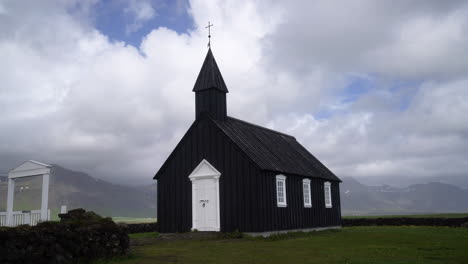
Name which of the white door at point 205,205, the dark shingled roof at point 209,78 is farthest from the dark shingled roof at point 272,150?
the white door at point 205,205

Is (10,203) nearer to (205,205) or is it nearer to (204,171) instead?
(205,205)

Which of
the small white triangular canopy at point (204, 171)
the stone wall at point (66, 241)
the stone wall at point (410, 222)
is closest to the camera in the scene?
the stone wall at point (66, 241)

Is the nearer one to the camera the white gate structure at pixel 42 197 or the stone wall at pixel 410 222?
the white gate structure at pixel 42 197

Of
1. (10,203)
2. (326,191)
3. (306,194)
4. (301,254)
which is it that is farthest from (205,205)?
(326,191)

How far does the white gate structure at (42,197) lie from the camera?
58.9 feet

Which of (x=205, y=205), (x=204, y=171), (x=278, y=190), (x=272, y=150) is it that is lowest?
(x=205, y=205)

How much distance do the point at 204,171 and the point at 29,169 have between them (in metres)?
9.93

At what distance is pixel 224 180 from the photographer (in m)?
25.2

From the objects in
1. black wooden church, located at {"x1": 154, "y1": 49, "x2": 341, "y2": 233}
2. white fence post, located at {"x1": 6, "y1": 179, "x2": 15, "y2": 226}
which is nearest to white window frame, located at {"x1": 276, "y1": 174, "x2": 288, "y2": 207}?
black wooden church, located at {"x1": 154, "y1": 49, "x2": 341, "y2": 233}

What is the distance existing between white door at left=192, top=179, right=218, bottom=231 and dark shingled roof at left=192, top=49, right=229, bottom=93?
5.76 meters

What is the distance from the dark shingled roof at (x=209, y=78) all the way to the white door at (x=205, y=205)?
5.76 m

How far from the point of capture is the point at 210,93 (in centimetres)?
2739

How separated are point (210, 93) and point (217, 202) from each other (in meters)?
6.63

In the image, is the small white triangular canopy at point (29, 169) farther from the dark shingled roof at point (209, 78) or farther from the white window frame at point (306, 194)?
the white window frame at point (306, 194)
